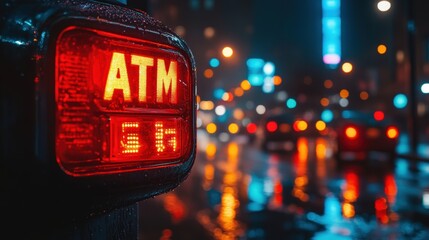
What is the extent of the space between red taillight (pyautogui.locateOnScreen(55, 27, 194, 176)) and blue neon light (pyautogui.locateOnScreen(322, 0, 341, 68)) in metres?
30.2

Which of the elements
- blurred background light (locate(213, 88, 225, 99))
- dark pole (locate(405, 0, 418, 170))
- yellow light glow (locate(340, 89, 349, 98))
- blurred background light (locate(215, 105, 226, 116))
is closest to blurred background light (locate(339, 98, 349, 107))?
yellow light glow (locate(340, 89, 349, 98))

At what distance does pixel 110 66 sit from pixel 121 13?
172 millimetres

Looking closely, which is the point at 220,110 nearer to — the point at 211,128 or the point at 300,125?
the point at 211,128

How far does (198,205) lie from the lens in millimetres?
9602

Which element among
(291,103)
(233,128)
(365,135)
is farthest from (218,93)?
(365,135)

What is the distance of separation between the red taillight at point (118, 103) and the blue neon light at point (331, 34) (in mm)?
30162

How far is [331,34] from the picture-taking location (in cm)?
3272

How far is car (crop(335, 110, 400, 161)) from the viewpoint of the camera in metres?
17.8

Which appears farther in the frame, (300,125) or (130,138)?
(300,125)

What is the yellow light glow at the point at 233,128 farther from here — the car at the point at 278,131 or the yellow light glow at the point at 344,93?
the car at the point at 278,131

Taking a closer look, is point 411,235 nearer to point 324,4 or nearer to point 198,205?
point 198,205

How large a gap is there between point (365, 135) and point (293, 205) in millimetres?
9010

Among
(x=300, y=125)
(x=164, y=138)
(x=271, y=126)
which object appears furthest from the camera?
(x=300, y=125)

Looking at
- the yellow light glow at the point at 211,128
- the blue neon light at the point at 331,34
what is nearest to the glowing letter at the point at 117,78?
the blue neon light at the point at 331,34
